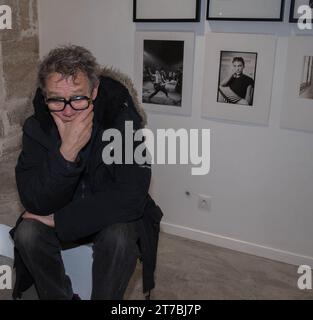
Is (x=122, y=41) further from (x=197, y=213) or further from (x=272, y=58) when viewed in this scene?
(x=197, y=213)

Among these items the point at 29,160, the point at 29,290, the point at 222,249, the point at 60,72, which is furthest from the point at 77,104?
the point at 222,249

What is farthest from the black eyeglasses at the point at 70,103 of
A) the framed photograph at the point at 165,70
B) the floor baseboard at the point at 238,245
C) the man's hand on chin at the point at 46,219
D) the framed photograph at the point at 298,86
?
the floor baseboard at the point at 238,245

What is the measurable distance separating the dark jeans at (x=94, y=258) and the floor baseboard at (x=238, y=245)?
3.63 feet

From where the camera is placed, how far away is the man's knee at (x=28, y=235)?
1.50 meters

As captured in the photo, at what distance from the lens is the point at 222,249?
252cm

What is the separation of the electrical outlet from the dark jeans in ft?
3.39

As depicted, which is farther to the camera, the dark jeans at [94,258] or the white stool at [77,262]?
the white stool at [77,262]

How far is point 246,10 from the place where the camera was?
6.99 ft

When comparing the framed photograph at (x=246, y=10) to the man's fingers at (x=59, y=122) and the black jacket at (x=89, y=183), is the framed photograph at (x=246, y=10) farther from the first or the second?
the man's fingers at (x=59, y=122)

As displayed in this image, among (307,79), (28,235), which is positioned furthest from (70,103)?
(307,79)

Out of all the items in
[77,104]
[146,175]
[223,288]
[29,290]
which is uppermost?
[77,104]

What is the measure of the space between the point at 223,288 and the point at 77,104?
125 cm

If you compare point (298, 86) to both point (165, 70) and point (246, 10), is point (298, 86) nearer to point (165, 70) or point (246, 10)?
point (246, 10)

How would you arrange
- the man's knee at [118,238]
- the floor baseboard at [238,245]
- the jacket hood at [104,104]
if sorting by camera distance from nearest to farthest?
the man's knee at [118,238] → the jacket hood at [104,104] → the floor baseboard at [238,245]
